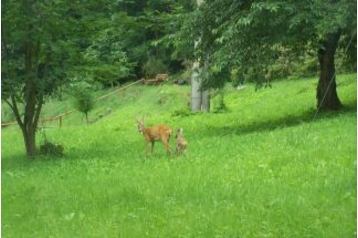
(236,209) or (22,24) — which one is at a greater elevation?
(22,24)

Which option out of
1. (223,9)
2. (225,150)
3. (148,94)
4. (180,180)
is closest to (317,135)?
(225,150)

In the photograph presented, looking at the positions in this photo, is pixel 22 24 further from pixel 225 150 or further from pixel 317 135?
pixel 317 135

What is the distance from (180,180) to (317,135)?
13.5 feet

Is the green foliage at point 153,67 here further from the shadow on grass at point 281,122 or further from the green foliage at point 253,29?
the green foliage at point 253,29

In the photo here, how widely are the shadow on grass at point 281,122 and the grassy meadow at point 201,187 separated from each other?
0.12 metres

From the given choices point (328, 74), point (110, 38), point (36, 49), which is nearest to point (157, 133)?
point (36, 49)

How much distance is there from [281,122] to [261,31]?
2.89 m

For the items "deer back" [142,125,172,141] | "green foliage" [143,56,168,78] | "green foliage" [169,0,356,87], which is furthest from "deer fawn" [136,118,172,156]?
"green foliage" [143,56,168,78]

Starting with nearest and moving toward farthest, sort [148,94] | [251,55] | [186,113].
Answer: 1. [251,55]
2. [186,113]
3. [148,94]

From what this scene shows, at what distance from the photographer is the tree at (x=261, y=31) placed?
1466cm

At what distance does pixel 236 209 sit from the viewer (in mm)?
7703

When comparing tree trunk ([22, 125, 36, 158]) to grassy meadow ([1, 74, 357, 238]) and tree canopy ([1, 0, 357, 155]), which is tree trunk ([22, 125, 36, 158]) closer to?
tree canopy ([1, 0, 357, 155])

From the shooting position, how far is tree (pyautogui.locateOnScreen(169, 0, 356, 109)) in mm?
14664

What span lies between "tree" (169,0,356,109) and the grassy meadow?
1.55 meters
